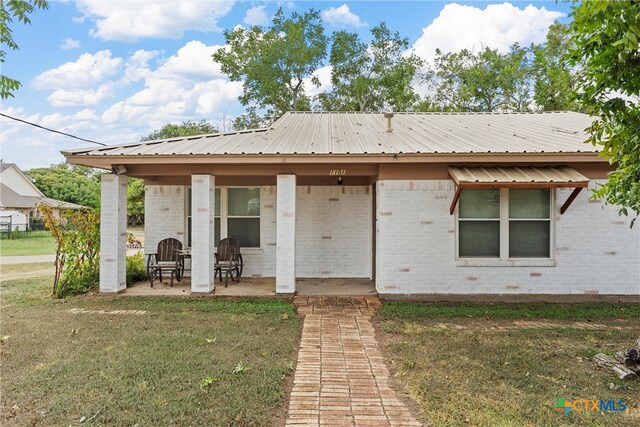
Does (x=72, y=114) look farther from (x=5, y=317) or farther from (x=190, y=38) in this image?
(x=5, y=317)

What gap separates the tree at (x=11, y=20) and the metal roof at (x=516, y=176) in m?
6.31

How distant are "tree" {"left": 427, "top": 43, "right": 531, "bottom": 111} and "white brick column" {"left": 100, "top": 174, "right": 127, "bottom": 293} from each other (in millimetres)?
22991

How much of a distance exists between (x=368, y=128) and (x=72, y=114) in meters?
17.2

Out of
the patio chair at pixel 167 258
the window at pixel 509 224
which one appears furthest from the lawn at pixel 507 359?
the patio chair at pixel 167 258

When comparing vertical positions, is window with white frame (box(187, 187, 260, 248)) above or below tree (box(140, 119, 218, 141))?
below

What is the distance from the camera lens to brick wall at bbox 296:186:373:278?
9.28m

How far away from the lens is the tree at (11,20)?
4438mm

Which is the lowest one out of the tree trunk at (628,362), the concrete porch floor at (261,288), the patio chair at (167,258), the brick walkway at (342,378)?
the brick walkway at (342,378)

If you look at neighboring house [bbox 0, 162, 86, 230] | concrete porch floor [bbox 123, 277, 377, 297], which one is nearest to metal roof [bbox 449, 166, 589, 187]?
concrete porch floor [bbox 123, 277, 377, 297]

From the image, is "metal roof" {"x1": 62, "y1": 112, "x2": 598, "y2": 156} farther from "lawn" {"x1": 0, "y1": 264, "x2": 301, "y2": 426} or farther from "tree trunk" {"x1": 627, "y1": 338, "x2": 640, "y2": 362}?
"tree trunk" {"x1": 627, "y1": 338, "x2": 640, "y2": 362}

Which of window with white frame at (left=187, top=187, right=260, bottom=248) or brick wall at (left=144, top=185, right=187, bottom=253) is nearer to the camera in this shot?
window with white frame at (left=187, top=187, right=260, bottom=248)

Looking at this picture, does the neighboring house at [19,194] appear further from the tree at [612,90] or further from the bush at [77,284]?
the tree at [612,90]

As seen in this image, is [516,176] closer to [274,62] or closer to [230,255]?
[230,255]

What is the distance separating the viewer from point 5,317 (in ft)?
21.1
